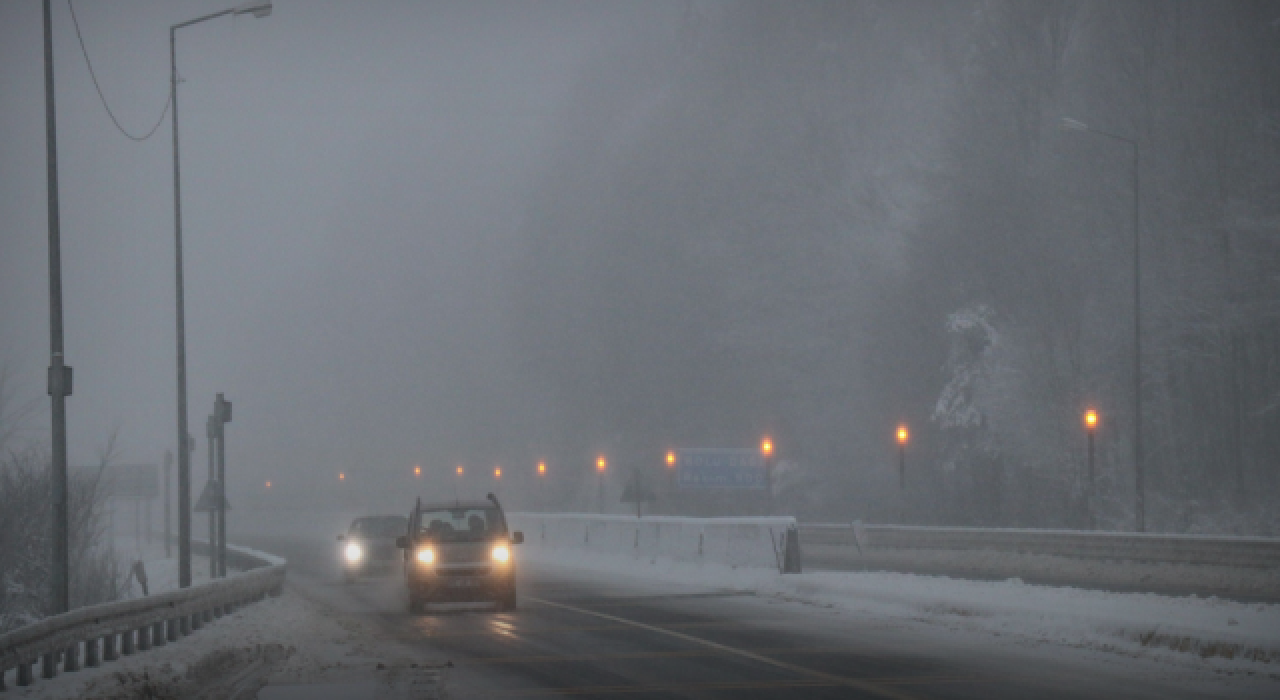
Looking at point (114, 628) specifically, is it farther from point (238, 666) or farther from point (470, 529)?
point (470, 529)

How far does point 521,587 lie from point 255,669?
14762mm

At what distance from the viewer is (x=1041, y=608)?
1889 centimetres

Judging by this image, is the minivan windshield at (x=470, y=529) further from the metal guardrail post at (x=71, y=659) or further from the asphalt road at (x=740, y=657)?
the metal guardrail post at (x=71, y=659)

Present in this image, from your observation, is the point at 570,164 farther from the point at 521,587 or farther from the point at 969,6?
the point at 521,587

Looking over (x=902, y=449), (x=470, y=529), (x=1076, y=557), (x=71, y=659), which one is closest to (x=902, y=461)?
(x=902, y=449)

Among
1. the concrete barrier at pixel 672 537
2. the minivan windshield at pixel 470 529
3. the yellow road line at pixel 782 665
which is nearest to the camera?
the yellow road line at pixel 782 665

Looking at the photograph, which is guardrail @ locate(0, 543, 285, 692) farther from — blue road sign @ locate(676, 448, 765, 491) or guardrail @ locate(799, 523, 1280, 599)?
blue road sign @ locate(676, 448, 765, 491)

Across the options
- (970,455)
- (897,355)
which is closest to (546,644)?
(970,455)

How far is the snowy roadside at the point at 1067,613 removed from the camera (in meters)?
14.7

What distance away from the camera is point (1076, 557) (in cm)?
Answer: 3180

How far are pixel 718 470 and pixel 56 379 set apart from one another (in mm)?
45065

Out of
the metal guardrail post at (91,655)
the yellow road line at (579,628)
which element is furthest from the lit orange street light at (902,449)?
the metal guardrail post at (91,655)

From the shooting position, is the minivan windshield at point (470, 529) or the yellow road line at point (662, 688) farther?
the minivan windshield at point (470, 529)

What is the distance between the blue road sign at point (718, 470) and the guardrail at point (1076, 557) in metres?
14.5
